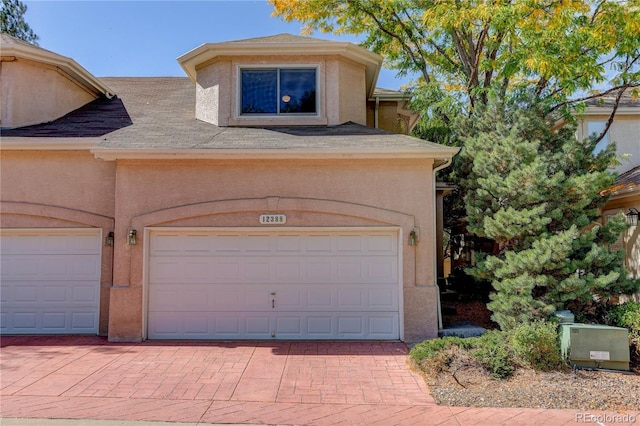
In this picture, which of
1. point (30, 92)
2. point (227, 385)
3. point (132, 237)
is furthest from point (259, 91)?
point (227, 385)

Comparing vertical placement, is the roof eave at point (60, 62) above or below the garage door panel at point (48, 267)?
above

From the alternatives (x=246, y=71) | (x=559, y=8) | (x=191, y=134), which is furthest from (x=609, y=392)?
(x=246, y=71)

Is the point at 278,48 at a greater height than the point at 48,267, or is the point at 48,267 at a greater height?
the point at 278,48

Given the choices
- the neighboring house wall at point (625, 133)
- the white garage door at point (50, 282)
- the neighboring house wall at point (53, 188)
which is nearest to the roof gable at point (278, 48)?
the neighboring house wall at point (53, 188)

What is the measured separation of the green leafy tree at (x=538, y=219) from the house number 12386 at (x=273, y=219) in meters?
3.97

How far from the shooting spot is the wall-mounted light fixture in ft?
29.7

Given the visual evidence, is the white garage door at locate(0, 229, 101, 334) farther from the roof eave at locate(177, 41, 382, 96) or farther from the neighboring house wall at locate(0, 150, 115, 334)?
the roof eave at locate(177, 41, 382, 96)

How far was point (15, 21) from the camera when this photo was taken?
19219 millimetres

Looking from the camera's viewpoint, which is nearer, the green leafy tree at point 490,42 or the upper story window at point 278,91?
the green leafy tree at point 490,42

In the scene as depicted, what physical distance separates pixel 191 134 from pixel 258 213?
8.28 feet

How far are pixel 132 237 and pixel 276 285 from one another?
311 cm

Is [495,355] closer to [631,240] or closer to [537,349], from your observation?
[537,349]

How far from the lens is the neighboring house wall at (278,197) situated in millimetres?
9086

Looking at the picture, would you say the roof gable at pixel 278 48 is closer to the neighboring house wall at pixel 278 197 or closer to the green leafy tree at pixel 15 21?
the neighboring house wall at pixel 278 197
